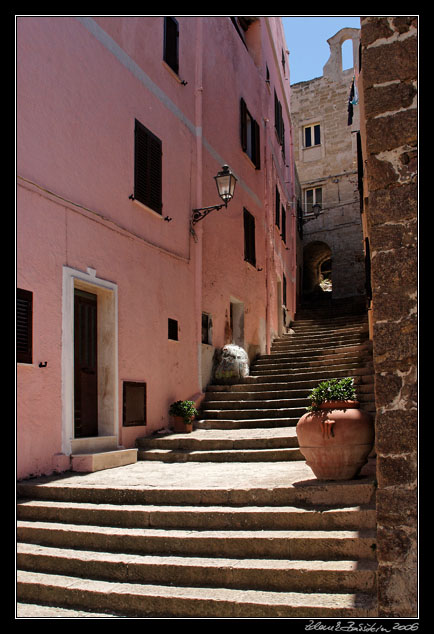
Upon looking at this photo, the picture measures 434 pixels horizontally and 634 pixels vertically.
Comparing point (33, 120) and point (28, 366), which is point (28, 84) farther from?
point (28, 366)

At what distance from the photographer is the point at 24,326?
716cm

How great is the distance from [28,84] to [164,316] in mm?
4458

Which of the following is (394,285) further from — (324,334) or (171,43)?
(324,334)

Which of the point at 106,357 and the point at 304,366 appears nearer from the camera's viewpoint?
the point at 106,357

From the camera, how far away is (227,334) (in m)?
14.0

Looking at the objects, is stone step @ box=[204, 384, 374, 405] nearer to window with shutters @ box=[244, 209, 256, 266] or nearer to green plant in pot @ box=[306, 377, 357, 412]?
window with shutters @ box=[244, 209, 256, 266]

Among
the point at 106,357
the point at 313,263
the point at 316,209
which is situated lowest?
the point at 106,357

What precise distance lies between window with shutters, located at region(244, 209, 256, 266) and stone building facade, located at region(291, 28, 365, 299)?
35.5ft

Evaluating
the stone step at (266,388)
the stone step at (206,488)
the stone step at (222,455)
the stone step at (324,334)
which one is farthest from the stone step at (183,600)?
the stone step at (324,334)

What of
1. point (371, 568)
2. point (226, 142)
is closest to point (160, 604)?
point (371, 568)

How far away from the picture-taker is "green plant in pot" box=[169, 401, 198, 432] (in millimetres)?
10430

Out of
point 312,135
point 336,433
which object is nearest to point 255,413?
point 336,433

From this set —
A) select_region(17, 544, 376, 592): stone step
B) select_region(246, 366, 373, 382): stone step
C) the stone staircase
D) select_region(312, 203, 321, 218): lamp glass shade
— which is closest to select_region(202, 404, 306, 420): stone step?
select_region(246, 366, 373, 382): stone step

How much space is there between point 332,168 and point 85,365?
21.0 meters
